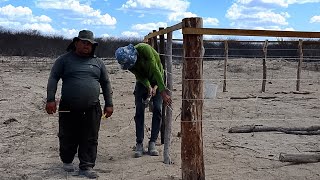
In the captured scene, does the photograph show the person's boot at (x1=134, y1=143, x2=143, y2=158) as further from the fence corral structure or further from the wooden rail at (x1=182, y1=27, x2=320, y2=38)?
the wooden rail at (x1=182, y1=27, x2=320, y2=38)

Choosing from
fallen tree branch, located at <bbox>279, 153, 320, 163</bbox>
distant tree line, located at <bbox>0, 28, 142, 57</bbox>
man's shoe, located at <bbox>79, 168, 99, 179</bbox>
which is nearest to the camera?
man's shoe, located at <bbox>79, 168, 99, 179</bbox>

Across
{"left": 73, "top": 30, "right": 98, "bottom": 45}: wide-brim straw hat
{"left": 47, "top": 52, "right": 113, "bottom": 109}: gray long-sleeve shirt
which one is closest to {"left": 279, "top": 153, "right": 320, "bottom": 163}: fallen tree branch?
{"left": 47, "top": 52, "right": 113, "bottom": 109}: gray long-sleeve shirt

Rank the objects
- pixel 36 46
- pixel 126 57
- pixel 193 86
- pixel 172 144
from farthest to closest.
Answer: pixel 36 46 < pixel 172 144 < pixel 126 57 < pixel 193 86

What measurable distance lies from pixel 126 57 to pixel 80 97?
919 millimetres

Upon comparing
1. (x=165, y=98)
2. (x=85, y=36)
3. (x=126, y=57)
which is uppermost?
(x=85, y=36)

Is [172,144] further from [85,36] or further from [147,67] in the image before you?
[85,36]

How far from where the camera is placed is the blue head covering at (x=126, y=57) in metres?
6.15

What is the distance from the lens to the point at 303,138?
8.27 m

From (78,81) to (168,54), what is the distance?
123 cm

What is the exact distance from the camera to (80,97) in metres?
5.56

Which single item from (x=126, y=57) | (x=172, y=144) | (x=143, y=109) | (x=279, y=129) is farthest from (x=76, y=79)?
(x=279, y=129)

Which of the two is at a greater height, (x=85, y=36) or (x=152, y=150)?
(x=85, y=36)

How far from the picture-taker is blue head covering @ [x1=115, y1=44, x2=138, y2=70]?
20.2ft

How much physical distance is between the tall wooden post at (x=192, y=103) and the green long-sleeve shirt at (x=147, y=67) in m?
0.90
